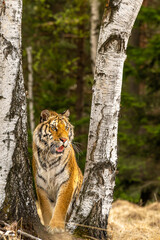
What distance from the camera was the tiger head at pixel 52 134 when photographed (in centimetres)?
443

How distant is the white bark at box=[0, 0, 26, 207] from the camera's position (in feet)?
12.3

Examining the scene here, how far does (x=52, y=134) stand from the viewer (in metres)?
4.47

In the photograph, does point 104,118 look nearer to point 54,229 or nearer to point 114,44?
point 114,44

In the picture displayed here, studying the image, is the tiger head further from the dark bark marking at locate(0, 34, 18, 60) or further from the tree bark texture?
the dark bark marking at locate(0, 34, 18, 60)

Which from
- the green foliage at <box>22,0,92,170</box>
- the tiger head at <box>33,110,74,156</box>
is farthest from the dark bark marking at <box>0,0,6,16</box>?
the green foliage at <box>22,0,92,170</box>

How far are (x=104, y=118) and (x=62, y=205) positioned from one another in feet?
4.64

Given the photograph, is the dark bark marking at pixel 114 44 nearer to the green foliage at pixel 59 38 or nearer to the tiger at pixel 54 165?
the tiger at pixel 54 165

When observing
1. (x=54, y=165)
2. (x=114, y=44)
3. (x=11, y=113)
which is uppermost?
(x=114, y=44)

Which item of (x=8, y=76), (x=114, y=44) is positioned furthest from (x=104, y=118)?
(x=8, y=76)

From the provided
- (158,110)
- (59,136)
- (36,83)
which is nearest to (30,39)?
(36,83)

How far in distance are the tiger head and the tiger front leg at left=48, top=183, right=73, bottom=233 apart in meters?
0.49

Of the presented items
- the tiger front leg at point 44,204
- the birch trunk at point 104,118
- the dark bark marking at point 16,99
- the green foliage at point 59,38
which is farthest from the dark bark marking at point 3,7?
the green foliage at point 59,38

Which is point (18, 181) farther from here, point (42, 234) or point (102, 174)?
point (102, 174)

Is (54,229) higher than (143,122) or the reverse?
the reverse
